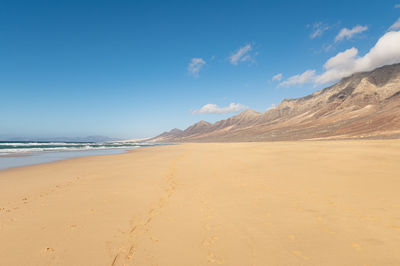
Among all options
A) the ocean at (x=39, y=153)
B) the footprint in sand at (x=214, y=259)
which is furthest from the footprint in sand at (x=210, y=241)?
the ocean at (x=39, y=153)

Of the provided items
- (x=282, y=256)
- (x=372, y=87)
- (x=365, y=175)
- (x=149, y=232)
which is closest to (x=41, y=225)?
(x=149, y=232)

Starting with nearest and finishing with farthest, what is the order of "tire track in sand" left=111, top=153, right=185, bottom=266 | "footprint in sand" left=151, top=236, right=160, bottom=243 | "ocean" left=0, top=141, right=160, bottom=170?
"tire track in sand" left=111, top=153, right=185, bottom=266, "footprint in sand" left=151, top=236, right=160, bottom=243, "ocean" left=0, top=141, right=160, bottom=170

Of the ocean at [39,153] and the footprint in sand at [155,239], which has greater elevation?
the ocean at [39,153]

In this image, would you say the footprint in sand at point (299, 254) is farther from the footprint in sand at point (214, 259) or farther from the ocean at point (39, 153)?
the ocean at point (39, 153)

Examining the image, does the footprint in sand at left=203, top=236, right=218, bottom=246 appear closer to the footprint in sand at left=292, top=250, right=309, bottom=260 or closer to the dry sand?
the dry sand

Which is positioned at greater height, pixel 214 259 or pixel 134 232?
pixel 134 232

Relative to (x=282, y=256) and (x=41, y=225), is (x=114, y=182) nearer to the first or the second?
(x=41, y=225)

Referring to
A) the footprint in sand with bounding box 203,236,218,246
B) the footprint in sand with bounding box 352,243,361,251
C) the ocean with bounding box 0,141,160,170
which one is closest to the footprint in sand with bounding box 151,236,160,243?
the footprint in sand with bounding box 203,236,218,246

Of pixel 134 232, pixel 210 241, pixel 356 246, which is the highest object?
pixel 134 232

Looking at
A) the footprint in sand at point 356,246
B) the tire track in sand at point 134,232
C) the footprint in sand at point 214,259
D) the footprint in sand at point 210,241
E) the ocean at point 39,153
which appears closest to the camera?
the footprint in sand at point 214,259

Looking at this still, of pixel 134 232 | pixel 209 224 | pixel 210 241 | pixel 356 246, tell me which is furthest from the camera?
pixel 209 224

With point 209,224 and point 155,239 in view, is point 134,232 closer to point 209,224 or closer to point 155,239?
point 155,239

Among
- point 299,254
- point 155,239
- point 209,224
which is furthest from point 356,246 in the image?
point 155,239

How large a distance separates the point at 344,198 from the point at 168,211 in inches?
272
